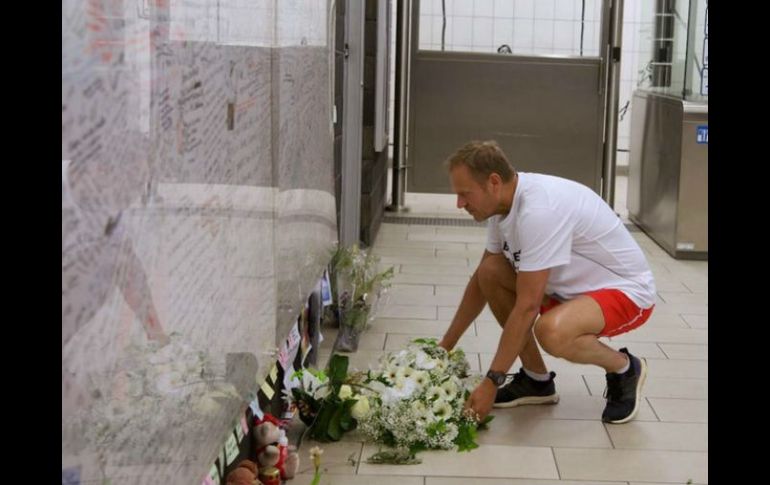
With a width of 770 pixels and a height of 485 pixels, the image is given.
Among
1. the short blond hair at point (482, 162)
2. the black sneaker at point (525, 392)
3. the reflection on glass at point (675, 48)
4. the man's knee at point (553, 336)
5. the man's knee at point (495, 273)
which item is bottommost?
the black sneaker at point (525, 392)

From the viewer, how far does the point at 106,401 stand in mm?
1563

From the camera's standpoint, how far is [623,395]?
3883 mm

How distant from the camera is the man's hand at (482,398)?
3611mm

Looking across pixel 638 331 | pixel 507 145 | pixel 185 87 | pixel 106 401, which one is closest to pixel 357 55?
pixel 638 331

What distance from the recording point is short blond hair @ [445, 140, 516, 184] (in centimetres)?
349

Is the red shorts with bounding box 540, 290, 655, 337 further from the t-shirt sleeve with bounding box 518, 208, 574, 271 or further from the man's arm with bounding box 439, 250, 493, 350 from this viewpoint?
the man's arm with bounding box 439, 250, 493, 350

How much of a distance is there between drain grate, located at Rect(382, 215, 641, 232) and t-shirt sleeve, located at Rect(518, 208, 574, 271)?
457 centimetres

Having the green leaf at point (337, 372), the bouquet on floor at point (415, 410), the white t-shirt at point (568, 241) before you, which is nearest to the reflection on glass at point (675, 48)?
the white t-shirt at point (568, 241)

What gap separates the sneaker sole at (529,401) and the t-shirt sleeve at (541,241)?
2.23 ft

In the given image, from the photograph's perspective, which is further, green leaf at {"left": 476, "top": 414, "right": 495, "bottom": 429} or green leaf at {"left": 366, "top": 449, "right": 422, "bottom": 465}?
green leaf at {"left": 476, "top": 414, "right": 495, "bottom": 429}

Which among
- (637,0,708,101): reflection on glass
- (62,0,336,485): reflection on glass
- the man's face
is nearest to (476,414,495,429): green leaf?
the man's face

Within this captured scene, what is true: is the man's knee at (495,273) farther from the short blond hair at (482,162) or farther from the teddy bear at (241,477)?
the teddy bear at (241,477)

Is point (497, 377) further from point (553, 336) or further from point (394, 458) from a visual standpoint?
point (394, 458)
